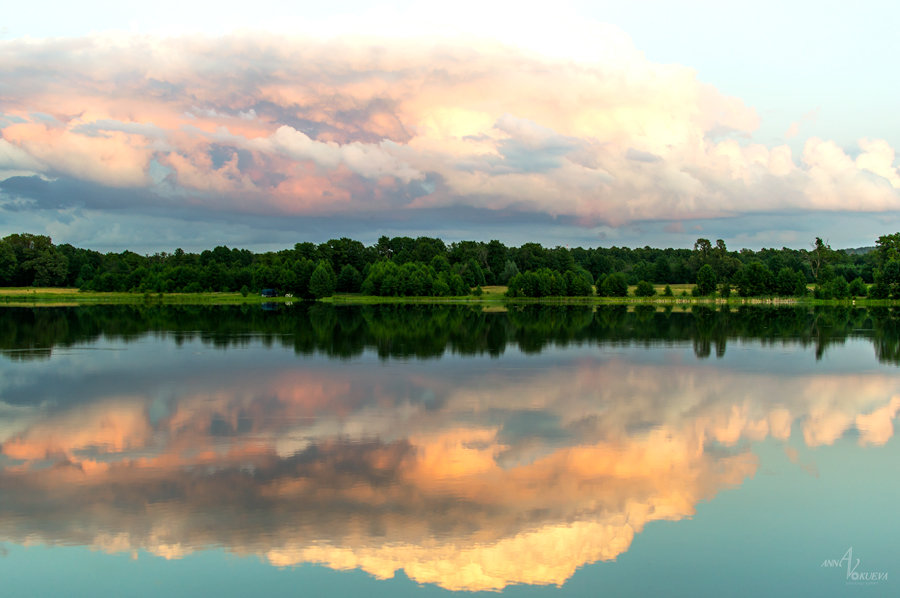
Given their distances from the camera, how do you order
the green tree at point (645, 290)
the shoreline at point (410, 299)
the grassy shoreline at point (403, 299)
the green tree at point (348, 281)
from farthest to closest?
1. the green tree at point (348, 281)
2. the green tree at point (645, 290)
3. the grassy shoreline at point (403, 299)
4. the shoreline at point (410, 299)

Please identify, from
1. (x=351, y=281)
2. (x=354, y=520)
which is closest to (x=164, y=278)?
(x=351, y=281)

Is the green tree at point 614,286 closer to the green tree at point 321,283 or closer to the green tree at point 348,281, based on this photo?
the green tree at point 348,281

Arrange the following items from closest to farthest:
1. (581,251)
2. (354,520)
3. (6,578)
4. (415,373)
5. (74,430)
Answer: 1. (6,578)
2. (354,520)
3. (74,430)
4. (415,373)
5. (581,251)

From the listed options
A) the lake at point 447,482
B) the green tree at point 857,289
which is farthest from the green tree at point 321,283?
the lake at point 447,482

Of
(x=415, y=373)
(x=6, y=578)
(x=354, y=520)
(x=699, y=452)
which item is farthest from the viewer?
(x=415, y=373)

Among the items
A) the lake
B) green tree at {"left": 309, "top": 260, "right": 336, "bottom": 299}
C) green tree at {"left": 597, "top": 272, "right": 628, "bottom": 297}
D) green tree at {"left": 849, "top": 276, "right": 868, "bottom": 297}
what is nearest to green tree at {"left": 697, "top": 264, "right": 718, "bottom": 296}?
green tree at {"left": 597, "top": 272, "right": 628, "bottom": 297}

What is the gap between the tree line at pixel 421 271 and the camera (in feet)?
402

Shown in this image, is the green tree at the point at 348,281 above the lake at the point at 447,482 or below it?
above

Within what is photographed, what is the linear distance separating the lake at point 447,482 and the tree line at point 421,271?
100376mm

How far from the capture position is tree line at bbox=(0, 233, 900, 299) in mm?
122438

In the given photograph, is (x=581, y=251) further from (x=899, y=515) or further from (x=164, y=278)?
(x=899, y=515)

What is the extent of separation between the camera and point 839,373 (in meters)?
26.7

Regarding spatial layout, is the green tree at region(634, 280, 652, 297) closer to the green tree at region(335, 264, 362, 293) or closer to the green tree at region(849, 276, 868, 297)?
the green tree at region(849, 276, 868, 297)

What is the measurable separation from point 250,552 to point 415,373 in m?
16.2
